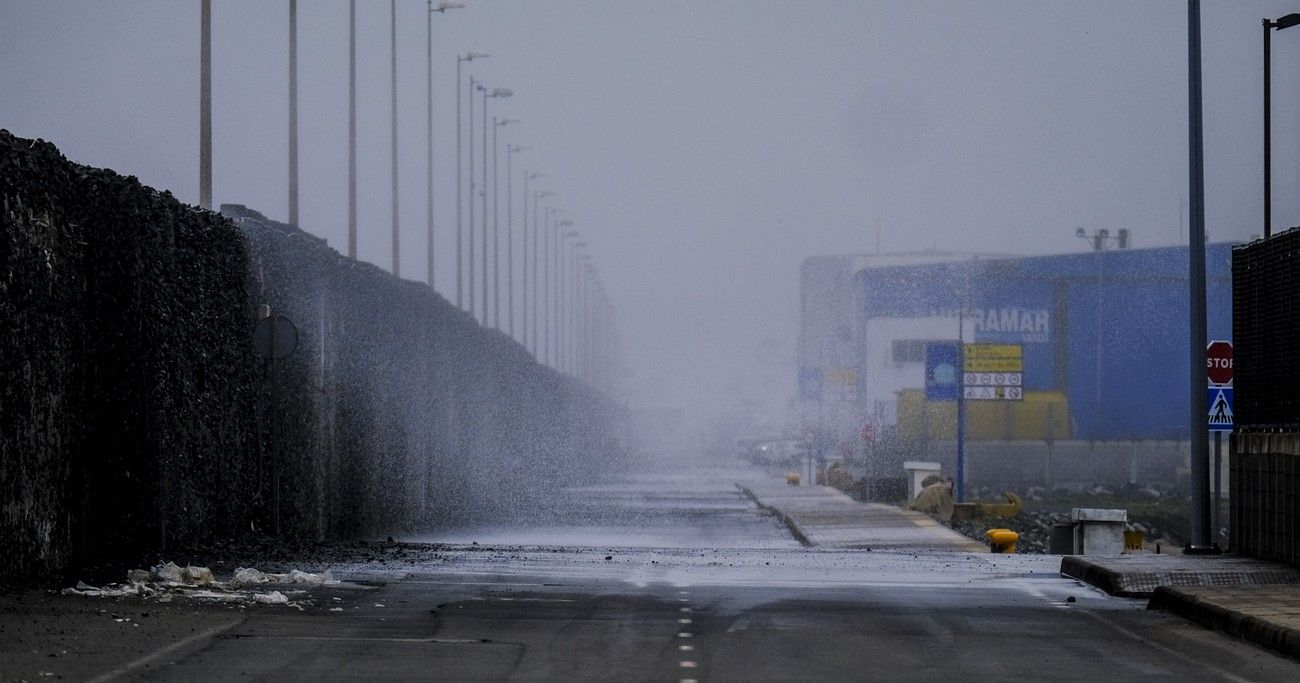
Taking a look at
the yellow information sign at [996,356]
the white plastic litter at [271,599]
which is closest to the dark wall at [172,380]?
the white plastic litter at [271,599]

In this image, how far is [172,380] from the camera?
20406 mm

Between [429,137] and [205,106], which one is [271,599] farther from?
[429,137]

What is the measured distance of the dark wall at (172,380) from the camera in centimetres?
1634

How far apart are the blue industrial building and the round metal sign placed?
249ft

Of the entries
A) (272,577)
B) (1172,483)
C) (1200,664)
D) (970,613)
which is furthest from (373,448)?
(1172,483)

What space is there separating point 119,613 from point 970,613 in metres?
6.82

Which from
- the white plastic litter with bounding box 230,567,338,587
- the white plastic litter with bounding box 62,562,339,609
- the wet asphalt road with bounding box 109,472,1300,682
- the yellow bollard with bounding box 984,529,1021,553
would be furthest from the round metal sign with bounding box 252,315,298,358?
the yellow bollard with bounding box 984,529,1021,553

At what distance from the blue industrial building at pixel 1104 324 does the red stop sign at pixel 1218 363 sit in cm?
7223

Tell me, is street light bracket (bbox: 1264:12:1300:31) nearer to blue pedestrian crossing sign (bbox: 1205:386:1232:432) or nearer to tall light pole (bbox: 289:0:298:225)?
blue pedestrian crossing sign (bbox: 1205:386:1232:432)

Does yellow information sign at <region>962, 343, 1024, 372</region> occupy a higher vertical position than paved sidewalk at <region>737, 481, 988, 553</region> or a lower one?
higher

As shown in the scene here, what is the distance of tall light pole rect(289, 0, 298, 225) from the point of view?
37.6 m

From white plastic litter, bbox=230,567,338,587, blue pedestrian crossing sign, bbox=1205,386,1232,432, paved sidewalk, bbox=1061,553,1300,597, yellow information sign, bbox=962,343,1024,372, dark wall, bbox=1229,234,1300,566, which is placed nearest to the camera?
white plastic litter, bbox=230,567,338,587

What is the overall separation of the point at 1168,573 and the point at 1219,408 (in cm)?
550

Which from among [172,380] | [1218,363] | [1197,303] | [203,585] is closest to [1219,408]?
[1218,363]
